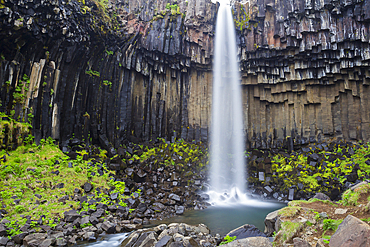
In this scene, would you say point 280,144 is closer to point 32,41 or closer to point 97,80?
point 97,80

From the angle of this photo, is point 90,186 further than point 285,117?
No

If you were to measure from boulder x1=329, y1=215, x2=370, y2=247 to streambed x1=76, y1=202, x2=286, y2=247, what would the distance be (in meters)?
5.03

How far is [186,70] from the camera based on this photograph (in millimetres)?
20438

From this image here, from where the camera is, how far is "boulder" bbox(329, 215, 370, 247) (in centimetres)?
360

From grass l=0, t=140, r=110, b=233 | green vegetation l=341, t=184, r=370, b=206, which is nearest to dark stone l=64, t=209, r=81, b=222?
grass l=0, t=140, r=110, b=233

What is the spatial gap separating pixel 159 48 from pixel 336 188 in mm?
15910

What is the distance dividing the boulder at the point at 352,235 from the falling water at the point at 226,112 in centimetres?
1352

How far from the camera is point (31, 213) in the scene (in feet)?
27.1

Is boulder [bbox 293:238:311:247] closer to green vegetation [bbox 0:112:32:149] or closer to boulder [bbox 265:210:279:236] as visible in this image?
boulder [bbox 265:210:279:236]

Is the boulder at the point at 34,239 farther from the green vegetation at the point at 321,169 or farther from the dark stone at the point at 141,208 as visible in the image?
the green vegetation at the point at 321,169

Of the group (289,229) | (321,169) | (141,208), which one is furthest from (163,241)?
(321,169)

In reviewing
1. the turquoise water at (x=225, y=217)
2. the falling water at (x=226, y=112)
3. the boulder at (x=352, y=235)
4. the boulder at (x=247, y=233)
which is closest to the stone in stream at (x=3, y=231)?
the turquoise water at (x=225, y=217)

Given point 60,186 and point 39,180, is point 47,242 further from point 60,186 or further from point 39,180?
point 39,180

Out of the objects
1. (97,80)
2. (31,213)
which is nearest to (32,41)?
(97,80)
